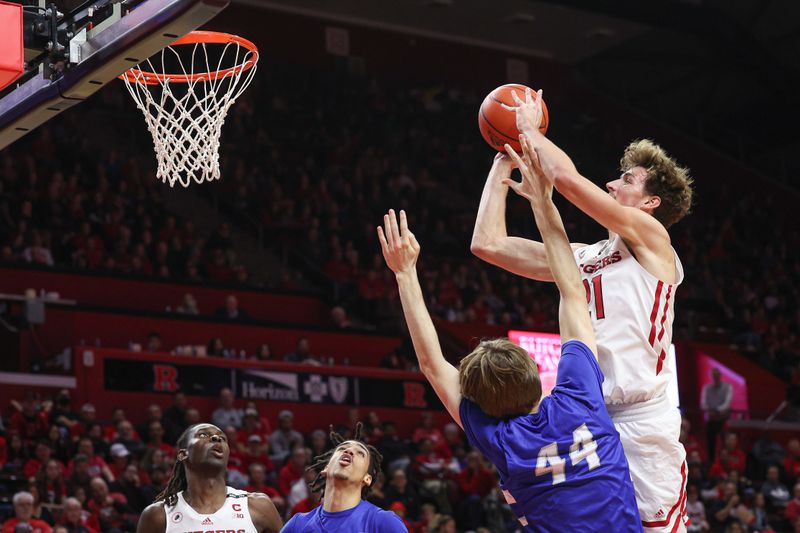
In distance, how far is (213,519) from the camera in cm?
555

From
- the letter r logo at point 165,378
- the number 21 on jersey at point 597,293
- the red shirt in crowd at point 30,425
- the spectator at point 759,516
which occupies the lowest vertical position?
the spectator at point 759,516

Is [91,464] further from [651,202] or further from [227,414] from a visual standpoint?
[651,202]

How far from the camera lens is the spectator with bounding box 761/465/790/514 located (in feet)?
52.2

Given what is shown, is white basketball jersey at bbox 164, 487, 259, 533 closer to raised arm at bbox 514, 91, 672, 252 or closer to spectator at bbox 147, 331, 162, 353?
raised arm at bbox 514, 91, 672, 252

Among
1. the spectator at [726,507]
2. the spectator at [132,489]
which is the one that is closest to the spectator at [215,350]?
the spectator at [132,489]

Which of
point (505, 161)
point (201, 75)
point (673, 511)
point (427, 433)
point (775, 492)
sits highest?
point (201, 75)

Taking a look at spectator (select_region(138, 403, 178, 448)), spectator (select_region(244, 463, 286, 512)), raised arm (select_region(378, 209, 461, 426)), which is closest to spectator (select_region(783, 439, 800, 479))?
spectator (select_region(244, 463, 286, 512))

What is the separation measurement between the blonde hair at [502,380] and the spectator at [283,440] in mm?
10088

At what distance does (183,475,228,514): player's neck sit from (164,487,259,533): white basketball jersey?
0.9 inches

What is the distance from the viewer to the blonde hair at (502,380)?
344cm

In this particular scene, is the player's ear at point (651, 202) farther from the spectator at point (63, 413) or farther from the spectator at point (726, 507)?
the spectator at point (726, 507)

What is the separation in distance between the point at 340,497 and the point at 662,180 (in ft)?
6.30

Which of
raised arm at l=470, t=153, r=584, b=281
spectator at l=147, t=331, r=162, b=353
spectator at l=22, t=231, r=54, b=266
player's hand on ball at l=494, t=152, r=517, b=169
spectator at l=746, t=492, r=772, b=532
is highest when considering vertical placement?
spectator at l=22, t=231, r=54, b=266

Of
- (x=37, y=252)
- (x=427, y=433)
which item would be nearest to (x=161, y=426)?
(x=427, y=433)
